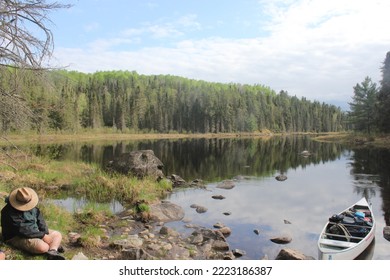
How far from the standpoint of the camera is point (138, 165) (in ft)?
74.9

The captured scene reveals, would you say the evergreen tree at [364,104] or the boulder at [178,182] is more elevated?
the evergreen tree at [364,104]

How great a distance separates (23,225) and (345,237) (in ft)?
33.3

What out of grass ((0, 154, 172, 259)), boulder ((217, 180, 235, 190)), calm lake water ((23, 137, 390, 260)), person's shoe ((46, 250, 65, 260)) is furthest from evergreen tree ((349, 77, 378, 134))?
person's shoe ((46, 250, 65, 260))

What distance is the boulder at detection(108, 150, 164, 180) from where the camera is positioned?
22453mm

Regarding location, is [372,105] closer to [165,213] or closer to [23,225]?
[165,213]

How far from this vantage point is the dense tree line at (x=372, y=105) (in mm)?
53750

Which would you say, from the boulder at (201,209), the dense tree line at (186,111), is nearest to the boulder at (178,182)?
the boulder at (201,209)

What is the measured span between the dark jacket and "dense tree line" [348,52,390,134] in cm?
5565

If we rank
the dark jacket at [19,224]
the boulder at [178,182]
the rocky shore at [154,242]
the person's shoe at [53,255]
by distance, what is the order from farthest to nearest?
the boulder at [178,182] → the rocky shore at [154,242] → the person's shoe at [53,255] → the dark jacket at [19,224]

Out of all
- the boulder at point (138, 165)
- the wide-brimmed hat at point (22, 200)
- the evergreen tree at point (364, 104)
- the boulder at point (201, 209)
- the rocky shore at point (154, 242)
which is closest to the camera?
the wide-brimmed hat at point (22, 200)

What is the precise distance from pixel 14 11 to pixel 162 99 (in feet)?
354

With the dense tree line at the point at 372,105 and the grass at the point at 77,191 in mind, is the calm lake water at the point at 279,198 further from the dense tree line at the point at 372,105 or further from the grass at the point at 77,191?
the dense tree line at the point at 372,105
